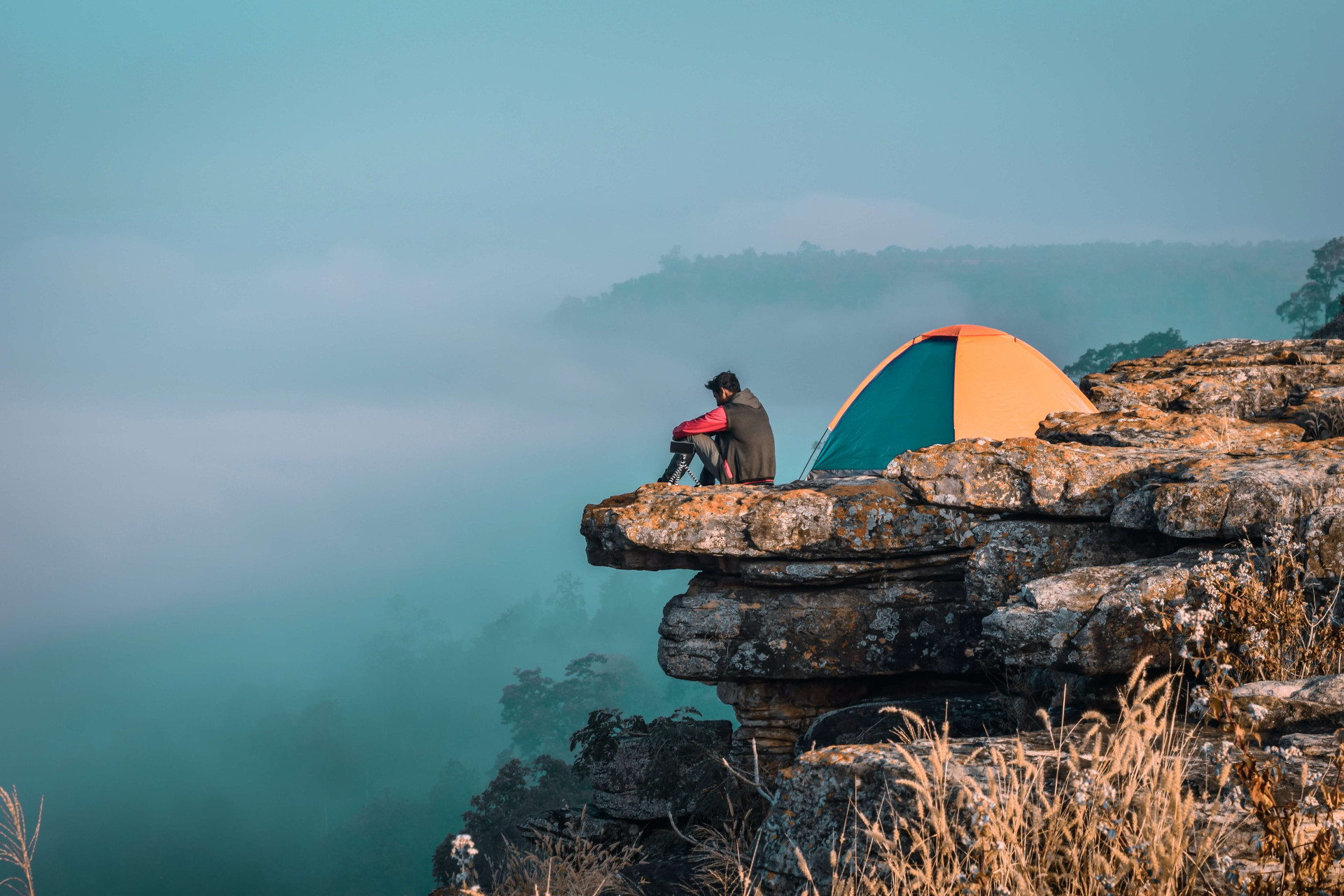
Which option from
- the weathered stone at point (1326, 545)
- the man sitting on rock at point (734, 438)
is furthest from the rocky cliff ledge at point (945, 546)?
the man sitting on rock at point (734, 438)

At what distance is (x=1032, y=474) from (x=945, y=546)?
1063 millimetres

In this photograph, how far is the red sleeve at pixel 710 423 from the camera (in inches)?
404

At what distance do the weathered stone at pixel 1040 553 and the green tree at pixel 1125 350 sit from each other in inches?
2306

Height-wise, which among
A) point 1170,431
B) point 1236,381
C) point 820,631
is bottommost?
point 820,631

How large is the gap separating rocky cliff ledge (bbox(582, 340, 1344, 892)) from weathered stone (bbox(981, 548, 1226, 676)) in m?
0.02

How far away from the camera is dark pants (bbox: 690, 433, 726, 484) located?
34.2 feet

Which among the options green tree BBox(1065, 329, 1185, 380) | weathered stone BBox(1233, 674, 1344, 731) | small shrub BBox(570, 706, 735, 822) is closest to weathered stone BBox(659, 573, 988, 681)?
small shrub BBox(570, 706, 735, 822)

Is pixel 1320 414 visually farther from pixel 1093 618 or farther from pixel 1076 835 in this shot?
pixel 1076 835

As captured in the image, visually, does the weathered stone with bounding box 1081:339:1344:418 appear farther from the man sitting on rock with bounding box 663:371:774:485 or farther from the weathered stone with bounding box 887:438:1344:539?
the man sitting on rock with bounding box 663:371:774:485

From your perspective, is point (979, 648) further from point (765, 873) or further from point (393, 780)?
point (393, 780)

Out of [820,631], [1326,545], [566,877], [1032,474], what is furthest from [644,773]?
[1326,545]

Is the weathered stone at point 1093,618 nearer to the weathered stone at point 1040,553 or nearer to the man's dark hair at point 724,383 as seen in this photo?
the weathered stone at point 1040,553

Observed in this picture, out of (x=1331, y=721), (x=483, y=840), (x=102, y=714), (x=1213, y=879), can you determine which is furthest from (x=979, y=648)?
(x=102, y=714)

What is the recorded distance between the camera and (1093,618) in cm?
522
